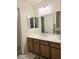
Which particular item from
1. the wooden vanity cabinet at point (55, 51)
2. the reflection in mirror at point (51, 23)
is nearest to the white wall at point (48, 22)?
the reflection in mirror at point (51, 23)

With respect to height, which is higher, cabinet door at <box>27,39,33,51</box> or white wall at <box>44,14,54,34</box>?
white wall at <box>44,14,54,34</box>

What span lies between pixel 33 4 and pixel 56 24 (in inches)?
63.1

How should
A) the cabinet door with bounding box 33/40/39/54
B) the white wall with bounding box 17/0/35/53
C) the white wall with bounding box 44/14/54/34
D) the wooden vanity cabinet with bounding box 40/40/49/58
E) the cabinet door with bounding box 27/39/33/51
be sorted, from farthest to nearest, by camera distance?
the white wall with bounding box 17/0/35/53
the cabinet door with bounding box 27/39/33/51
the cabinet door with bounding box 33/40/39/54
the white wall with bounding box 44/14/54/34
the wooden vanity cabinet with bounding box 40/40/49/58

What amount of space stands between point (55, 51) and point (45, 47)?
498 millimetres

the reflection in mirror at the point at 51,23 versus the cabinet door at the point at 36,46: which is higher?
the reflection in mirror at the point at 51,23

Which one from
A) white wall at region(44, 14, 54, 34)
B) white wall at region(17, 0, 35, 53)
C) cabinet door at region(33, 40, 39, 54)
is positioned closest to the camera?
white wall at region(44, 14, 54, 34)

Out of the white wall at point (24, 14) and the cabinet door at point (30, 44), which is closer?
the cabinet door at point (30, 44)

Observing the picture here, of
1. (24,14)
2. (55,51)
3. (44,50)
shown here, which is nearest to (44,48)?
(44,50)

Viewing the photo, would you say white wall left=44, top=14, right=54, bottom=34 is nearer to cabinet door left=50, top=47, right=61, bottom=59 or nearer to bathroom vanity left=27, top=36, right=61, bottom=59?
bathroom vanity left=27, top=36, right=61, bottom=59

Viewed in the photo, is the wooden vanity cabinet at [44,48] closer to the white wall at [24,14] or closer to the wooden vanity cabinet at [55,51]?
the wooden vanity cabinet at [55,51]

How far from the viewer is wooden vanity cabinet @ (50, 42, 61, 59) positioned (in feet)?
8.75

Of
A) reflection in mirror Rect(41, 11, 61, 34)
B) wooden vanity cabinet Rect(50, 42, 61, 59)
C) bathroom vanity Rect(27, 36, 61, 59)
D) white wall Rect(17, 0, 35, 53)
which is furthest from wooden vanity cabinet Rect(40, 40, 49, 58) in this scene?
white wall Rect(17, 0, 35, 53)

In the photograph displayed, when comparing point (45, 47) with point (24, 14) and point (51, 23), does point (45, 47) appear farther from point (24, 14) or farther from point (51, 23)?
point (24, 14)

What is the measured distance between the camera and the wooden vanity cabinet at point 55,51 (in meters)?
2.67
